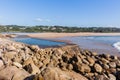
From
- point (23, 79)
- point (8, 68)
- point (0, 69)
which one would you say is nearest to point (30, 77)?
point (23, 79)

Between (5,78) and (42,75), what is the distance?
7.20 ft

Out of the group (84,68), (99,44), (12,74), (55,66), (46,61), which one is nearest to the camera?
(12,74)

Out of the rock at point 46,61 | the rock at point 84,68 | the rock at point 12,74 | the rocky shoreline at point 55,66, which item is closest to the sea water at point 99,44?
the rocky shoreline at point 55,66

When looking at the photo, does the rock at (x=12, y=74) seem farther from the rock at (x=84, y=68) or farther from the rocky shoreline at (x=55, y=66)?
the rock at (x=84, y=68)

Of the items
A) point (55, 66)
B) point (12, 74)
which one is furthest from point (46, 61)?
point (12, 74)

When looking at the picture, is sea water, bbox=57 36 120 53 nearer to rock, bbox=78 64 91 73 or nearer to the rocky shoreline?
the rocky shoreline

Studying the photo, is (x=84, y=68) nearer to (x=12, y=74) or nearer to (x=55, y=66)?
(x=55, y=66)

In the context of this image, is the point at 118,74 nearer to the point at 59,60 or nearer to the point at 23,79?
the point at 59,60

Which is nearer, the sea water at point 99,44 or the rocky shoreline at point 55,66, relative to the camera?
the rocky shoreline at point 55,66

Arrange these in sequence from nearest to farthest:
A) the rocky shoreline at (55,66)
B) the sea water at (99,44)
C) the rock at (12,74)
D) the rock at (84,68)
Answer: the rock at (12,74) < the rocky shoreline at (55,66) < the rock at (84,68) < the sea water at (99,44)

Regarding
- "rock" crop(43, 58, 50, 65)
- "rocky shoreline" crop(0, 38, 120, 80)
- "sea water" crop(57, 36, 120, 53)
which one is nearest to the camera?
"rocky shoreline" crop(0, 38, 120, 80)

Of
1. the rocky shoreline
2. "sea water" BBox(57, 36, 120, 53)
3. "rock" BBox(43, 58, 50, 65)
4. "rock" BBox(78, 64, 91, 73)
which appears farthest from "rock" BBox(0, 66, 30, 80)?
"sea water" BBox(57, 36, 120, 53)

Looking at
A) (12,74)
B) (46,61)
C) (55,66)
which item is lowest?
(55,66)

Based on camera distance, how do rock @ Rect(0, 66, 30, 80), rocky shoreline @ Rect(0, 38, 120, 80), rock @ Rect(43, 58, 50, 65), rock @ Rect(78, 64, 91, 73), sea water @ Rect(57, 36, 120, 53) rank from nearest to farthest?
rock @ Rect(0, 66, 30, 80)
rocky shoreline @ Rect(0, 38, 120, 80)
rock @ Rect(78, 64, 91, 73)
rock @ Rect(43, 58, 50, 65)
sea water @ Rect(57, 36, 120, 53)
